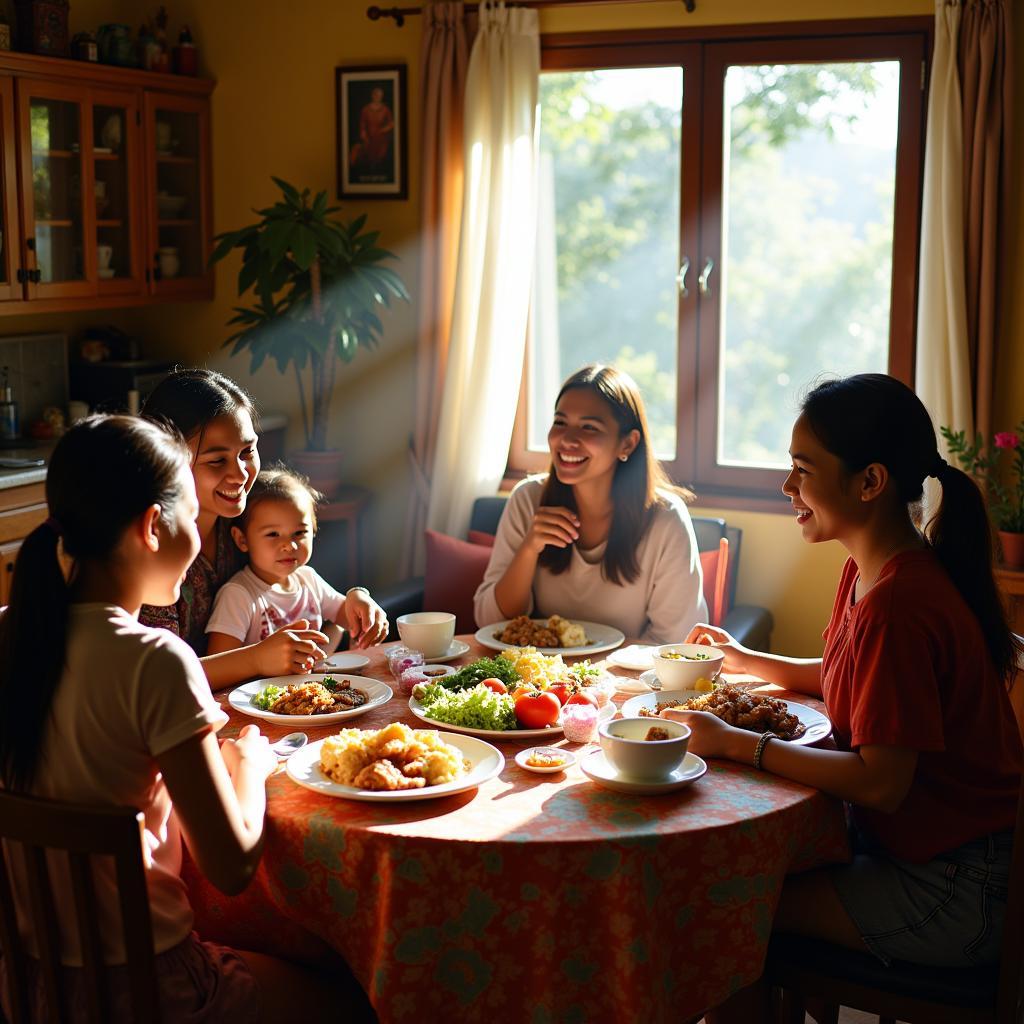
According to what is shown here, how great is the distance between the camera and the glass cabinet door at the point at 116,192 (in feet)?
14.3

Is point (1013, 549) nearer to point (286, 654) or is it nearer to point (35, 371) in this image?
point (286, 654)

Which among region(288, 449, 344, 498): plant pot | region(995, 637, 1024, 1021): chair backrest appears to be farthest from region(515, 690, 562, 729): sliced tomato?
region(288, 449, 344, 498): plant pot

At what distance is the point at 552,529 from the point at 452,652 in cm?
45

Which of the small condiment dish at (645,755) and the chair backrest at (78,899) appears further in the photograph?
the small condiment dish at (645,755)

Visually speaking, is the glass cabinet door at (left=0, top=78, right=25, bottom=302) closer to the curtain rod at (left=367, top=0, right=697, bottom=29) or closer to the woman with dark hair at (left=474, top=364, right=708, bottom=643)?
the curtain rod at (left=367, top=0, right=697, bottom=29)

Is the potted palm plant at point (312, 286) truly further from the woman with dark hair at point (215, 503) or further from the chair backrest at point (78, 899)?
the chair backrest at point (78, 899)

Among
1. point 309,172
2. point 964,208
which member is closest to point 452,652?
point 964,208

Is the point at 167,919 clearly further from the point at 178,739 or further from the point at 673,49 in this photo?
the point at 673,49

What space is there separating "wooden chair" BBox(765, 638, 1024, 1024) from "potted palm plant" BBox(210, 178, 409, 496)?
2857mm

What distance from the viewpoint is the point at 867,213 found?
13.2ft

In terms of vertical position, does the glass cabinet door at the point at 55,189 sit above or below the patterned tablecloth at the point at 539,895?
above

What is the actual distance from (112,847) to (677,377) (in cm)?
312

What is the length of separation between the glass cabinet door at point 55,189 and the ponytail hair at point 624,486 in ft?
7.07

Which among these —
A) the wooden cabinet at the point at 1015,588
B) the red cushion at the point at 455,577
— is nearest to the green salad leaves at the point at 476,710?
the red cushion at the point at 455,577
